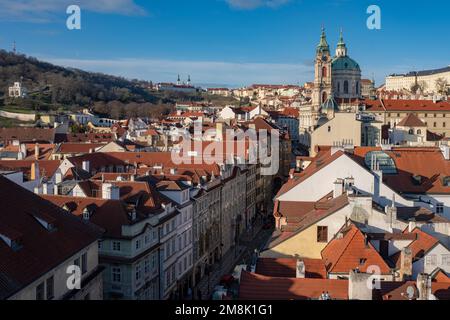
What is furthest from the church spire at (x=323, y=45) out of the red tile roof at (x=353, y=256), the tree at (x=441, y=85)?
the red tile roof at (x=353, y=256)

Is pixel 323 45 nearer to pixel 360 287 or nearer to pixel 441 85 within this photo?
pixel 441 85

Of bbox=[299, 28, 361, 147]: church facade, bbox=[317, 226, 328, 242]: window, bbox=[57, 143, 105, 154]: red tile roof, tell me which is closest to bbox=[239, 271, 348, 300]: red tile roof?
→ bbox=[317, 226, 328, 242]: window

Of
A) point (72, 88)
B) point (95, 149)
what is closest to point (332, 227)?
point (95, 149)

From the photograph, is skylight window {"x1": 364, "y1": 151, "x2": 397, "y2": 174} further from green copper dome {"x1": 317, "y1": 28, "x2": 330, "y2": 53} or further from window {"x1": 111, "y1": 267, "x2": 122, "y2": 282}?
green copper dome {"x1": 317, "y1": 28, "x2": 330, "y2": 53}

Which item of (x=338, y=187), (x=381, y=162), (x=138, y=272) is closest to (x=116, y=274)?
(x=138, y=272)

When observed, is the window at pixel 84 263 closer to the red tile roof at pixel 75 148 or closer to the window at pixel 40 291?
the window at pixel 40 291
